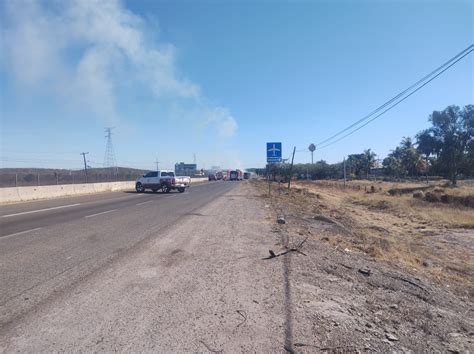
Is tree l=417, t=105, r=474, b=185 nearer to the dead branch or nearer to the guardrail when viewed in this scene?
the guardrail

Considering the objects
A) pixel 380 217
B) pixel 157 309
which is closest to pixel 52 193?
pixel 380 217

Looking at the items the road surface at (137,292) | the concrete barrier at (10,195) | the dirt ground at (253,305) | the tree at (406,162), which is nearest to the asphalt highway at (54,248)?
the road surface at (137,292)

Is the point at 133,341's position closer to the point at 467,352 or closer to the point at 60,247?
the point at 467,352

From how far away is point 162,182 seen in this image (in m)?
38.8

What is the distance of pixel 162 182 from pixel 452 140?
49.1 metres

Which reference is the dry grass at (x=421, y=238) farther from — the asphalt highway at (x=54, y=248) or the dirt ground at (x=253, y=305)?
the asphalt highway at (x=54, y=248)

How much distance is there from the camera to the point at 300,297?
19.8 ft

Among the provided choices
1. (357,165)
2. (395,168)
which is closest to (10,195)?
(395,168)

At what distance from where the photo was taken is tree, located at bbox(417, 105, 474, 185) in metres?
61.8

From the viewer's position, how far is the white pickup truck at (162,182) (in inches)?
1515

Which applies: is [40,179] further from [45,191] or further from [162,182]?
[162,182]

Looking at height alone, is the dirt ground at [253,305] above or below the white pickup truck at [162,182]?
below

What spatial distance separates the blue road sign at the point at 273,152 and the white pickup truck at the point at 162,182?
12.1 meters

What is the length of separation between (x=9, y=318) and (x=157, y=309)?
185 centimetres
